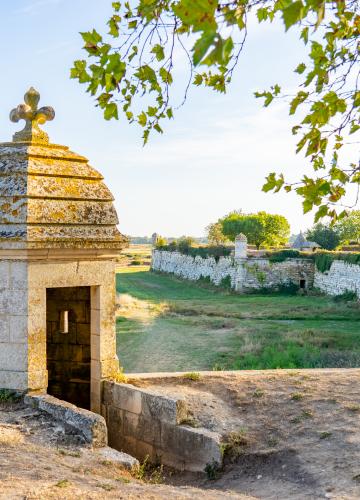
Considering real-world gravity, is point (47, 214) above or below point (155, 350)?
above

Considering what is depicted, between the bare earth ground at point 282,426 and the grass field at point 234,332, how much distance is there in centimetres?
474

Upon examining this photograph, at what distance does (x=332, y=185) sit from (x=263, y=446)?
2716 millimetres

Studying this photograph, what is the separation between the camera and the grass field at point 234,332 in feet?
47.0

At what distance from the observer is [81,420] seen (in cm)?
485

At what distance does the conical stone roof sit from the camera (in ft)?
17.9

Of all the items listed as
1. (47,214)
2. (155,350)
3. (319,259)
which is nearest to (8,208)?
(47,214)

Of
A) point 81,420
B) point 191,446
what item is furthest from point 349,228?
point 81,420

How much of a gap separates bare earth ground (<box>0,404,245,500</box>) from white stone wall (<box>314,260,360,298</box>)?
23812mm

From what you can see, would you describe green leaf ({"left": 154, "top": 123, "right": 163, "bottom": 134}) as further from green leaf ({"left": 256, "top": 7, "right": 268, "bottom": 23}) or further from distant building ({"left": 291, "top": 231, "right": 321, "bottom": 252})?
distant building ({"left": 291, "top": 231, "right": 321, "bottom": 252})

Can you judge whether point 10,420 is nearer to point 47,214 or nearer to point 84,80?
point 47,214

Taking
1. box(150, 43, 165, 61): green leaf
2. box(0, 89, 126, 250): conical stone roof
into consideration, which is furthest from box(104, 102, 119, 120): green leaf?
box(0, 89, 126, 250): conical stone roof

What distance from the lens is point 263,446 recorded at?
498 cm

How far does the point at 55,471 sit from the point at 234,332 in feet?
52.3

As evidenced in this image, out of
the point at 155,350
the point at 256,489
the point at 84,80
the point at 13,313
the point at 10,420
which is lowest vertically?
the point at 155,350
